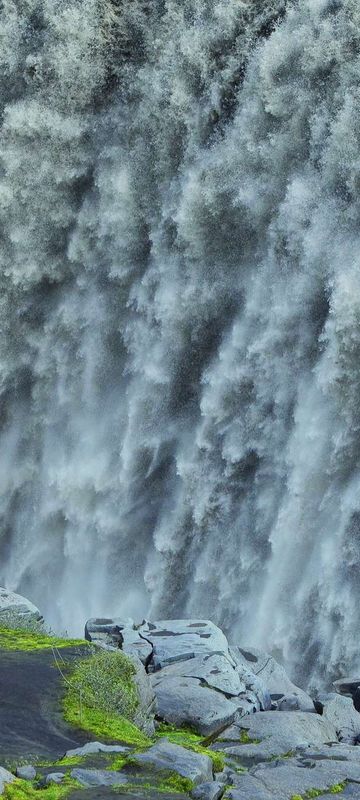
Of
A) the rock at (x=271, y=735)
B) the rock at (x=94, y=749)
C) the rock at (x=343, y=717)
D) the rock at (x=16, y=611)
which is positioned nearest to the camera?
the rock at (x=94, y=749)

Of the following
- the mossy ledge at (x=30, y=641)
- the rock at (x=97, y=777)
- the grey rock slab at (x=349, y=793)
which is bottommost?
the grey rock slab at (x=349, y=793)

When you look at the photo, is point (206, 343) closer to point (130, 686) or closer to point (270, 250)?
point (270, 250)

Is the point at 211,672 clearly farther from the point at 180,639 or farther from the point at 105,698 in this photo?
the point at 105,698

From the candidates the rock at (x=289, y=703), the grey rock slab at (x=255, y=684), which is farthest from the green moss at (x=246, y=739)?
the rock at (x=289, y=703)

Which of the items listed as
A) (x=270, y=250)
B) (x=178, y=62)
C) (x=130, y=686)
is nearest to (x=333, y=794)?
(x=130, y=686)

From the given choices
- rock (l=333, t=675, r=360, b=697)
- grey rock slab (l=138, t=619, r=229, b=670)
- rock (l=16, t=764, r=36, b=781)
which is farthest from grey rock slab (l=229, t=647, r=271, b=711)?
rock (l=16, t=764, r=36, b=781)

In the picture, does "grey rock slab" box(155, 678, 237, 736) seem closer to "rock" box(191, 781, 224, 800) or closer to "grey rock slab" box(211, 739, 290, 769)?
"grey rock slab" box(211, 739, 290, 769)

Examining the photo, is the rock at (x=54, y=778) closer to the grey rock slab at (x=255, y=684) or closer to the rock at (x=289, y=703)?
the grey rock slab at (x=255, y=684)

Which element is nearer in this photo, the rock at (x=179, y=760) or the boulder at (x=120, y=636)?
the rock at (x=179, y=760)

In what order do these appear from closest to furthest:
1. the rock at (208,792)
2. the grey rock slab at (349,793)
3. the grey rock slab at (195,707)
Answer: the rock at (208,792)
the grey rock slab at (349,793)
the grey rock slab at (195,707)
